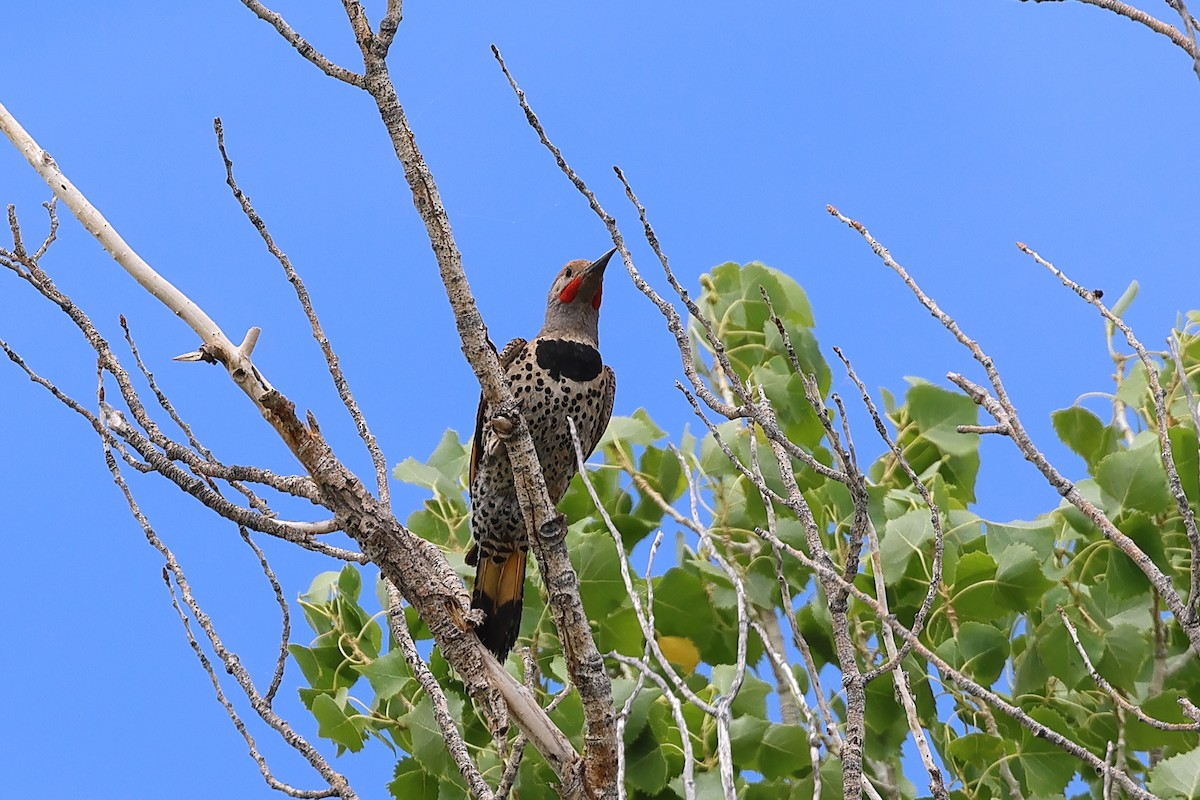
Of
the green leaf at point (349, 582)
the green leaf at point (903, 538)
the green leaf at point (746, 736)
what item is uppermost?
the green leaf at point (349, 582)

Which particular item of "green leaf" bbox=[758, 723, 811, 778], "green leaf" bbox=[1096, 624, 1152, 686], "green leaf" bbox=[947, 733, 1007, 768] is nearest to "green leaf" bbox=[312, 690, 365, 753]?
"green leaf" bbox=[758, 723, 811, 778]

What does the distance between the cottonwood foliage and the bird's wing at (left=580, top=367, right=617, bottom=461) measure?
9 cm

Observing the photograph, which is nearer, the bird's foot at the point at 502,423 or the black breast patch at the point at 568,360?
the bird's foot at the point at 502,423

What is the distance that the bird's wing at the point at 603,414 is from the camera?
161 inches

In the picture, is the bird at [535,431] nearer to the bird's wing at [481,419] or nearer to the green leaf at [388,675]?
the bird's wing at [481,419]

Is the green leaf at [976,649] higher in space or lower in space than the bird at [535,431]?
lower

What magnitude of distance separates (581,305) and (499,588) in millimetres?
1006

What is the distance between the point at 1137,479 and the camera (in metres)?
3.22

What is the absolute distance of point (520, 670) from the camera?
11.9 ft

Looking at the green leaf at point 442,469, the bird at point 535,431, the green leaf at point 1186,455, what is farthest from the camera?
the green leaf at point 442,469

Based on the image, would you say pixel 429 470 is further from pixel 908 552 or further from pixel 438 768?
pixel 908 552

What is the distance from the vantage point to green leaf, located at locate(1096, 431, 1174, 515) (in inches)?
125

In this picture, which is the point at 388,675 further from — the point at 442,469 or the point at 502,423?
the point at 502,423

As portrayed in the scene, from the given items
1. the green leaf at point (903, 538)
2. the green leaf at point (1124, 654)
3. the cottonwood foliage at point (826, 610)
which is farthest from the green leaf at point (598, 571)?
the green leaf at point (1124, 654)
